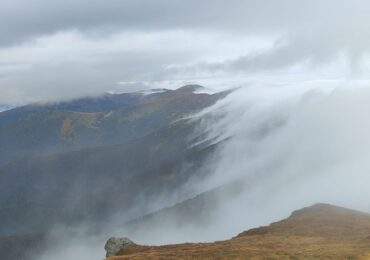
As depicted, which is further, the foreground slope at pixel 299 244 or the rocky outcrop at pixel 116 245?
the rocky outcrop at pixel 116 245

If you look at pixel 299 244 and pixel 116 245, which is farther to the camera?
pixel 116 245

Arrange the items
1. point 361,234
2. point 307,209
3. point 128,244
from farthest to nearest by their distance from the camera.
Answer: point 307,209 → point 128,244 → point 361,234

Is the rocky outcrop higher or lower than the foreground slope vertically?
higher

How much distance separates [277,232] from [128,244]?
130 ft

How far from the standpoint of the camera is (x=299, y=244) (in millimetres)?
93375

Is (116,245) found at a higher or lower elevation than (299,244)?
higher

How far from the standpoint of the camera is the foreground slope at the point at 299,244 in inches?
3132

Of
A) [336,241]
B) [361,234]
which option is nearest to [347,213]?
[361,234]

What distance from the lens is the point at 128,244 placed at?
427 ft

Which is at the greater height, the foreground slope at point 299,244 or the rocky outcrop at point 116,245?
the rocky outcrop at point 116,245

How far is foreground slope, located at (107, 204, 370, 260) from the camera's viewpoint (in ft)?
261

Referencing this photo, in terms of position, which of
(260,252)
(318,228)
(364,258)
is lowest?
(364,258)

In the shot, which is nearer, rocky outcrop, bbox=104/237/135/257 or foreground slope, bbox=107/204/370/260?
foreground slope, bbox=107/204/370/260

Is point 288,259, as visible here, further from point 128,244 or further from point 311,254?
point 128,244
